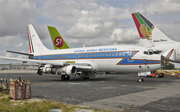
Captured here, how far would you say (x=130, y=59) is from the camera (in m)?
18.2

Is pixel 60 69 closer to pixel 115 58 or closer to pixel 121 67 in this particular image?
pixel 115 58

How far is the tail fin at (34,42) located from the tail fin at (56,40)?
11341 mm

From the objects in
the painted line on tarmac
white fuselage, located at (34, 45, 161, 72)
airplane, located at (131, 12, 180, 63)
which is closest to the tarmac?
the painted line on tarmac

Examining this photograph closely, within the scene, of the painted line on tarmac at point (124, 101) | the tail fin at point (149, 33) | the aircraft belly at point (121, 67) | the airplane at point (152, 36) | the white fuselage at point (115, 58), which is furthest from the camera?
the tail fin at point (149, 33)

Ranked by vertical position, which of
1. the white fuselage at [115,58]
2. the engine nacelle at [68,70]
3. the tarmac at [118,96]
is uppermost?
the white fuselage at [115,58]

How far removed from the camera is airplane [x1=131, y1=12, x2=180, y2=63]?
77.5ft

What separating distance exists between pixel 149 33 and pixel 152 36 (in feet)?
2.08

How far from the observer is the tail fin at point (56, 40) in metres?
42.2

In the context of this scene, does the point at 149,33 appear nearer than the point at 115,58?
No

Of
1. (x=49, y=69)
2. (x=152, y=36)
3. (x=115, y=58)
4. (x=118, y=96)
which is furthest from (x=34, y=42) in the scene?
(x=118, y=96)

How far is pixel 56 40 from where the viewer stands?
4284 centimetres

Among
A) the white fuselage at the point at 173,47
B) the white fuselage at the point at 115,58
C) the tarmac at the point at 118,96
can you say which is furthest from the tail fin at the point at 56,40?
the tarmac at the point at 118,96

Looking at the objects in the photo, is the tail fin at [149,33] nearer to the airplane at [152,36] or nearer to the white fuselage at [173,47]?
the airplane at [152,36]

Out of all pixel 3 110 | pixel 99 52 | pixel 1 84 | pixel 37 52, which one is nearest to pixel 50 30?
pixel 37 52
